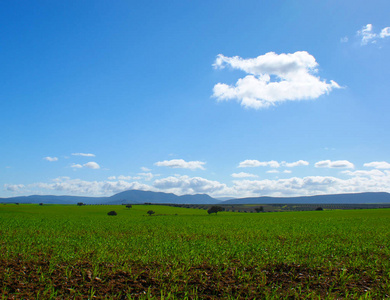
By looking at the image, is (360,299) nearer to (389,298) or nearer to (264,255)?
(389,298)

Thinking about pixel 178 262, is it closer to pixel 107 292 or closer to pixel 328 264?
pixel 107 292

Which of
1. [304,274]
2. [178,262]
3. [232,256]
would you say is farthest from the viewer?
[232,256]

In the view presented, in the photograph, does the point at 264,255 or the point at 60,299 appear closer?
the point at 60,299

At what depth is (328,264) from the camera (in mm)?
11406

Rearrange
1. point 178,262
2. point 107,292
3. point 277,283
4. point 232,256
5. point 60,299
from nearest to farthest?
point 60,299
point 107,292
point 277,283
point 178,262
point 232,256

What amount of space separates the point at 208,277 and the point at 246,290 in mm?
1560

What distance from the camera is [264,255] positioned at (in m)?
12.7

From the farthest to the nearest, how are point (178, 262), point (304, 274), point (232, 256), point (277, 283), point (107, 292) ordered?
1. point (232, 256)
2. point (178, 262)
3. point (304, 274)
4. point (277, 283)
5. point (107, 292)

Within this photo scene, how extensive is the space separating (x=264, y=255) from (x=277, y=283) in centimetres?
363

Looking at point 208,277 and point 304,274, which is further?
point 304,274

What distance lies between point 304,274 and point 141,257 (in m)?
7.12

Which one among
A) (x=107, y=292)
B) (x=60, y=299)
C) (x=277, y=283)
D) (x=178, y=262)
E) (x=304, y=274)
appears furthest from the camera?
(x=178, y=262)

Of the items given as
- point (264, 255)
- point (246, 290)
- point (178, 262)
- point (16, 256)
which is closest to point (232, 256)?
point (264, 255)

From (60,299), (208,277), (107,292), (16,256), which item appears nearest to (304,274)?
(208,277)
